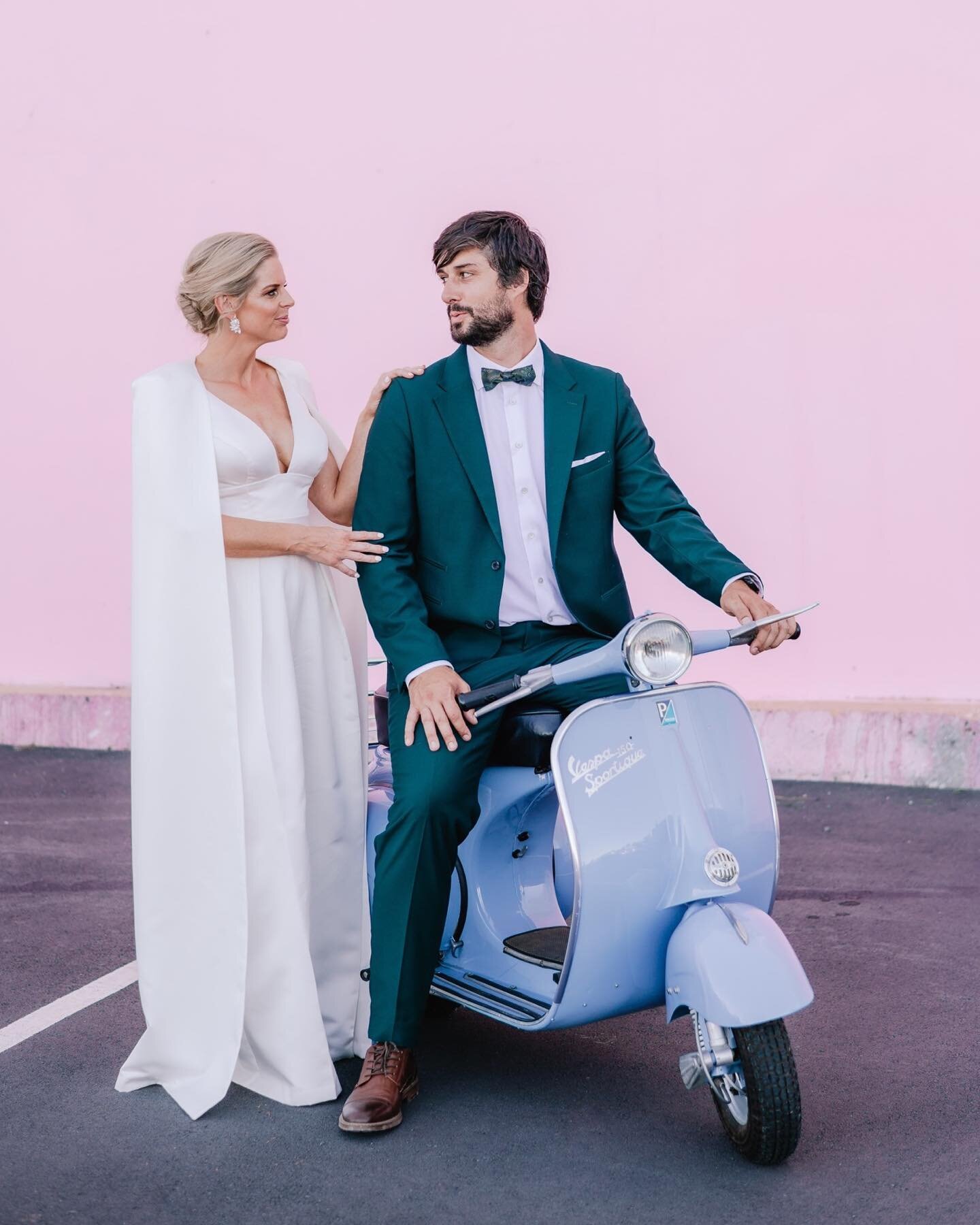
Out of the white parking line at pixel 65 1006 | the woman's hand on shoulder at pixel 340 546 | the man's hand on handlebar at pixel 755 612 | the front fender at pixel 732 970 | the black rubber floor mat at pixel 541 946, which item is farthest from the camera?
the white parking line at pixel 65 1006

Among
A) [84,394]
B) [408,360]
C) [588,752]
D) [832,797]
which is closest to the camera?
[588,752]

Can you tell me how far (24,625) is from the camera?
7.64 meters

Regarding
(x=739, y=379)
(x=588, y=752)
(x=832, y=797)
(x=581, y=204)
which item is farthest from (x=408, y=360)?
(x=588, y=752)

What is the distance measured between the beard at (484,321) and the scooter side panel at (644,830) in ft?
3.16

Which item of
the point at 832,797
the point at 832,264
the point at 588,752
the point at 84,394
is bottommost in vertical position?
the point at 832,797

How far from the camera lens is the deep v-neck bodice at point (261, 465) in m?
3.41

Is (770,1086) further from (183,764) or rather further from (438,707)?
(183,764)

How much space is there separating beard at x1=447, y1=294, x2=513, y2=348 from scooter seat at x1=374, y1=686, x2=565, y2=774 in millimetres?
846

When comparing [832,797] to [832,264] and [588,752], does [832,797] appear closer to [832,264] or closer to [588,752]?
[832,264]

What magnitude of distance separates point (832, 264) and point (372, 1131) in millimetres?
4481

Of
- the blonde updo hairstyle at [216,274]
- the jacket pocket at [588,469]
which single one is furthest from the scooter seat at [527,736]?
the blonde updo hairstyle at [216,274]

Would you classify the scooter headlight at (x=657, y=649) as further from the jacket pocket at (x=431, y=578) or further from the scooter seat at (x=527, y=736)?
the jacket pocket at (x=431, y=578)

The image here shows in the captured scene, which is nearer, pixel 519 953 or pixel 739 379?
pixel 519 953

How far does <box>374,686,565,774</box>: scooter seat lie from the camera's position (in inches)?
125
